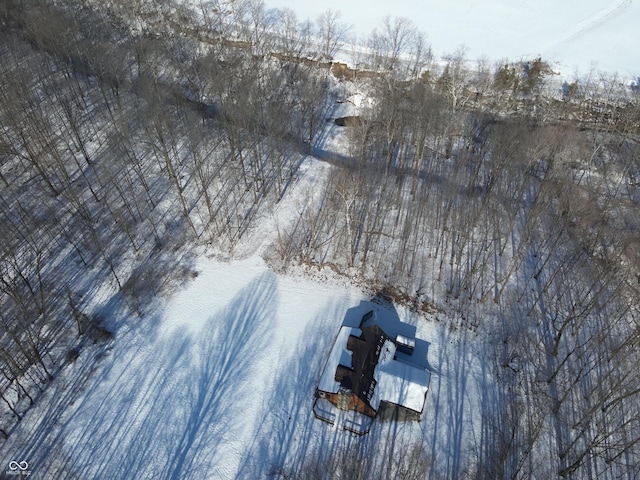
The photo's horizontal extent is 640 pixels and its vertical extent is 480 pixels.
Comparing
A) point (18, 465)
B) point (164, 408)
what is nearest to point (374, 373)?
point (164, 408)

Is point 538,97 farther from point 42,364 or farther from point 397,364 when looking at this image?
point 42,364

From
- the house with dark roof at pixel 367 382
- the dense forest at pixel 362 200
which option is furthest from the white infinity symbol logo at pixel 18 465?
the house with dark roof at pixel 367 382

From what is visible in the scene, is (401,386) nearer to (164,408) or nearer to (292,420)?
(292,420)

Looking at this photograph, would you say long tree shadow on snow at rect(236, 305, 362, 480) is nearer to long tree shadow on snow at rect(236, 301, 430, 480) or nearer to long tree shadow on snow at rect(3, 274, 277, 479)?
long tree shadow on snow at rect(236, 301, 430, 480)

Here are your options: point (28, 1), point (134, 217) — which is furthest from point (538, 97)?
point (28, 1)
